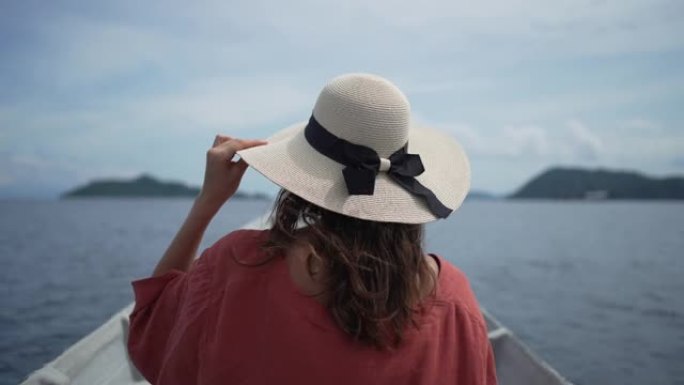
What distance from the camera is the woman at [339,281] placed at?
4.03ft

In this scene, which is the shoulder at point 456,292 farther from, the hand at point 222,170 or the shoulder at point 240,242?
the hand at point 222,170

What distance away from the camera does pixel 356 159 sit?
50.7 inches

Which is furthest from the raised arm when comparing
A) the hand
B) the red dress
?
the red dress

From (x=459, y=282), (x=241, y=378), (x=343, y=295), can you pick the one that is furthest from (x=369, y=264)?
(x=241, y=378)

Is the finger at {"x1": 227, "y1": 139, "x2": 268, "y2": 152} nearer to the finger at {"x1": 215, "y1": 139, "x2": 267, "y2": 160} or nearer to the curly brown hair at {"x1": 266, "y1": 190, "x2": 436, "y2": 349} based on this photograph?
the finger at {"x1": 215, "y1": 139, "x2": 267, "y2": 160}

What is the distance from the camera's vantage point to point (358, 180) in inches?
49.4

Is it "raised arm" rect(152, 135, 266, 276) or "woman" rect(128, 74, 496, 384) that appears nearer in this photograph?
"woman" rect(128, 74, 496, 384)

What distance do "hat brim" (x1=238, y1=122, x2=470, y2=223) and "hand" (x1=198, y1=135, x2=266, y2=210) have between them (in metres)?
0.04


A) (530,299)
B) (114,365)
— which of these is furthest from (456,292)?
(530,299)

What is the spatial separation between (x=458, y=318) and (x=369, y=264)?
0.24 metres

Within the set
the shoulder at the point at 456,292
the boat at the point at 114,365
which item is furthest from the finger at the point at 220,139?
the boat at the point at 114,365

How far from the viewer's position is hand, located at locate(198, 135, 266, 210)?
4.72ft

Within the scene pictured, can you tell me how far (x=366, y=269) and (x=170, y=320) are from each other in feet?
1.68

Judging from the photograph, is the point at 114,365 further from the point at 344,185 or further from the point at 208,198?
the point at 344,185
